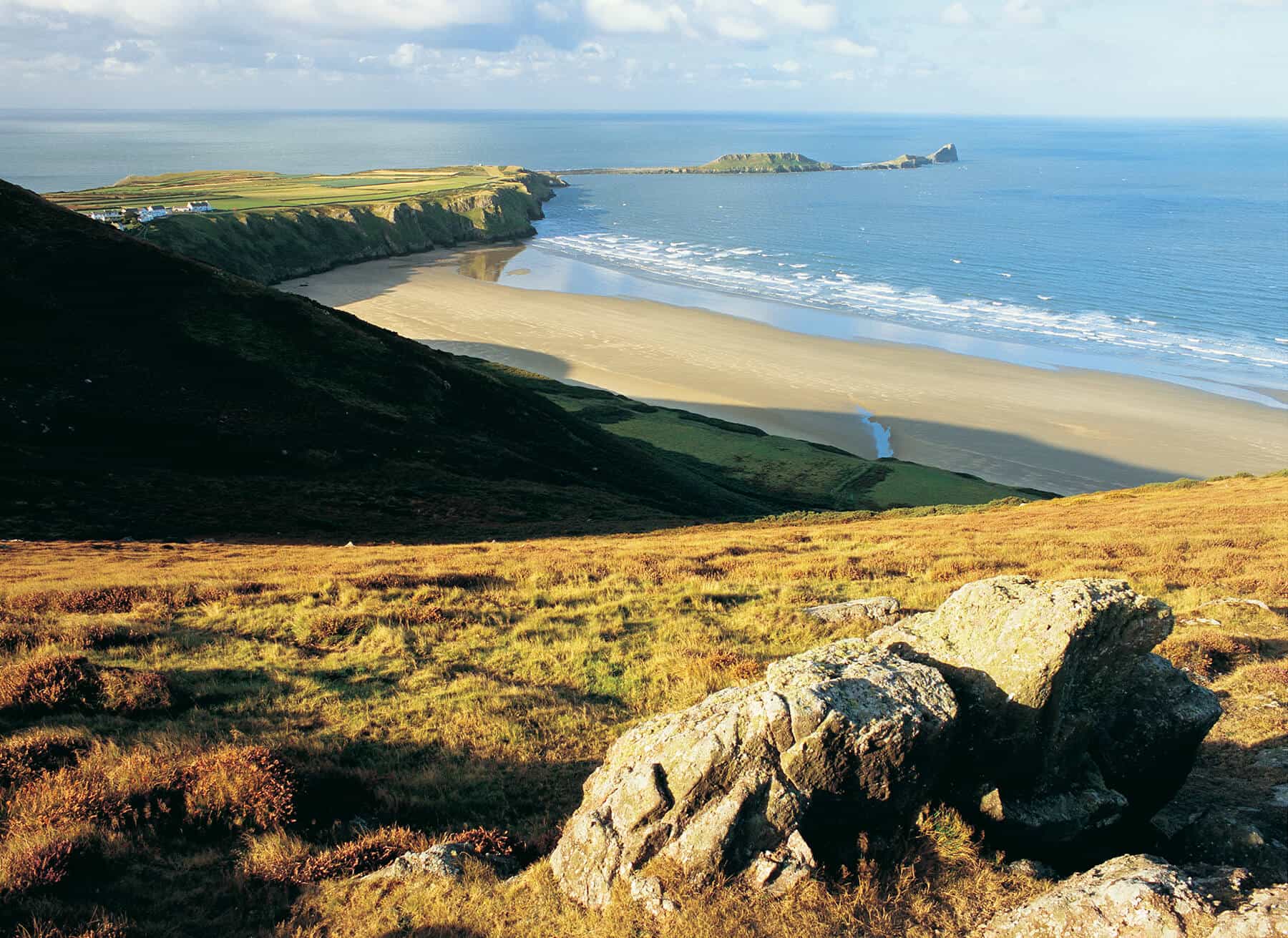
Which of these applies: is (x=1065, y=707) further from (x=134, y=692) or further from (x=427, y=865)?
(x=134, y=692)

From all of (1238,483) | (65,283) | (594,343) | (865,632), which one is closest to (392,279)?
(594,343)

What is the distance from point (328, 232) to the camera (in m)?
153

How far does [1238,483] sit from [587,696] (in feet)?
139

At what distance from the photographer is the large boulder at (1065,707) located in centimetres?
974

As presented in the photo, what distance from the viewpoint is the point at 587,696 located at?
14.6 m

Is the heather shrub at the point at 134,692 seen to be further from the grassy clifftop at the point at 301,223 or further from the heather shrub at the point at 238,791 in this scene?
the grassy clifftop at the point at 301,223

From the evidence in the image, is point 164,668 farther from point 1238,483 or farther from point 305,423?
point 1238,483

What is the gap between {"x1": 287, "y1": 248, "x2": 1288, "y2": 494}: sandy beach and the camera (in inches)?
2581

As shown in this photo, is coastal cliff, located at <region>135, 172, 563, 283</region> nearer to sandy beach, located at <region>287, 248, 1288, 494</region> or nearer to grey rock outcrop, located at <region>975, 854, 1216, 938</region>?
sandy beach, located at <region>287, 248, 1288, 494</region>

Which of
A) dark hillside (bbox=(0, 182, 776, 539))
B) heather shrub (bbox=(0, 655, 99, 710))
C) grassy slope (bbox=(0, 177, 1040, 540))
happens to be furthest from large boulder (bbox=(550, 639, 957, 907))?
dark hillside (bbox=(0, 182, 776, 539))

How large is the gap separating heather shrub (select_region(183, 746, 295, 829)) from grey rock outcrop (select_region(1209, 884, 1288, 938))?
1029cm

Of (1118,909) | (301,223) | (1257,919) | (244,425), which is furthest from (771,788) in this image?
(301,223)

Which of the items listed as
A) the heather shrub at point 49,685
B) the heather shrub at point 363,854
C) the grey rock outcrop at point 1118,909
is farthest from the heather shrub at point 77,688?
the grey rock outcrop at point 1118,909

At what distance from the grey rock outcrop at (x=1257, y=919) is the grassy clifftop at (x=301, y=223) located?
126 meters
